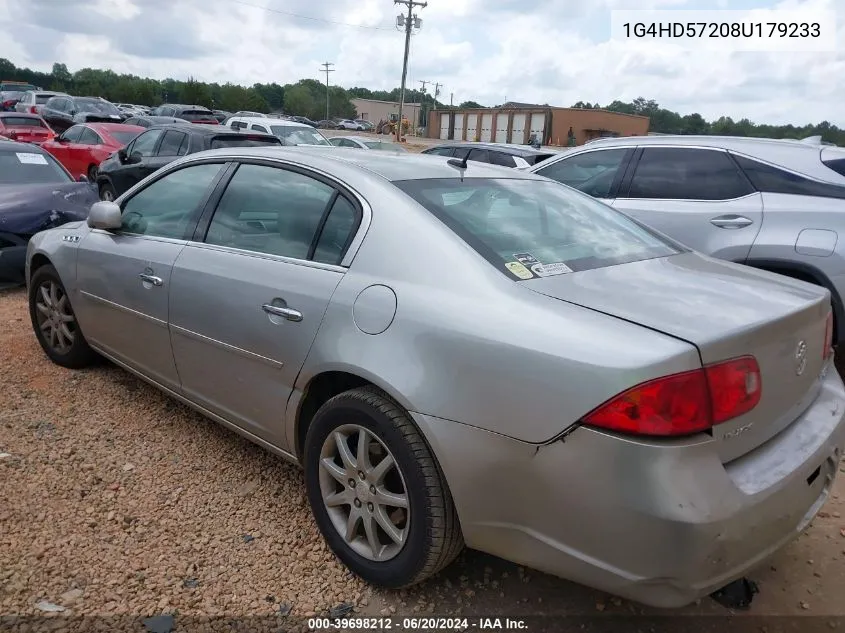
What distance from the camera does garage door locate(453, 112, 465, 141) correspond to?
68.9 meters

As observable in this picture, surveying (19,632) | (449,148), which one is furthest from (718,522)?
(449,148)

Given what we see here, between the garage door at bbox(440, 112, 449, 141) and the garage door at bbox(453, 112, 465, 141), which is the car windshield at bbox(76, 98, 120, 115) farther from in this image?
the garage door at bbox(440, 112, 449, 141)

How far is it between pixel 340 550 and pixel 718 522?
1.36 m

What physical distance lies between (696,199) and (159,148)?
28.8 ft

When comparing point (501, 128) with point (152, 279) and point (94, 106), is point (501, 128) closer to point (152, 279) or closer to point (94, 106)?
point (94, 106)

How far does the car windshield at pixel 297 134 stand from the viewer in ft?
45.3

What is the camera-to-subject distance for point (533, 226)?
2641 millimetres

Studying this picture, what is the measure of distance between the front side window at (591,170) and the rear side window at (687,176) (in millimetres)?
227

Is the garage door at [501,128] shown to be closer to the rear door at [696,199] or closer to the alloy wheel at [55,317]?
the rear door at [696,199]

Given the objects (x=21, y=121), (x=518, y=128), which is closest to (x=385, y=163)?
(x=21, y=121)

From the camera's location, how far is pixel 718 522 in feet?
5.68

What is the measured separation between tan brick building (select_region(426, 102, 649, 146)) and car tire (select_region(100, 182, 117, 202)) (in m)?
49.9

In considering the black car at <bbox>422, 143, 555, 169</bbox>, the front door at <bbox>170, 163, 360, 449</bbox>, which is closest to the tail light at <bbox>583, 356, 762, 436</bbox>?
the front door at <bbox>170, 163, 360, 449</bbox>

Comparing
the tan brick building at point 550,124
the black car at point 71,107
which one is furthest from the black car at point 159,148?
the tan brick building at point 550,124
